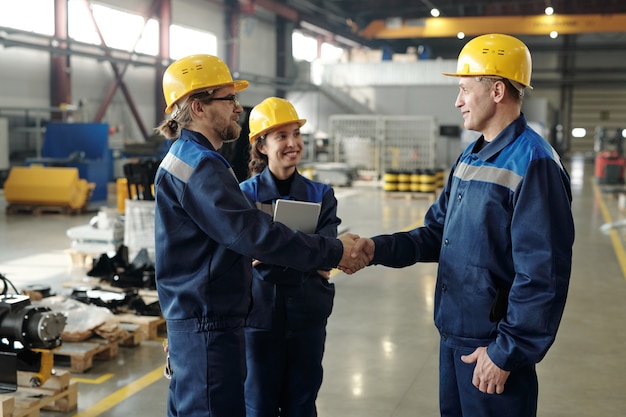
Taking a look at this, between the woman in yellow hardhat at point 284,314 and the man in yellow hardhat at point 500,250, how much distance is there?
2.61ft

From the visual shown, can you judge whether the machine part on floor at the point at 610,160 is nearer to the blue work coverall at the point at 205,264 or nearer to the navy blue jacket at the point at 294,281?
the navy blue jacket at the point at 294,281

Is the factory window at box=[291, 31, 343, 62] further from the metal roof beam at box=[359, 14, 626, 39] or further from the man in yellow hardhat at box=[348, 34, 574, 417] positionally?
the man in yellow hardhat at box=[348, 34, 574, 417]

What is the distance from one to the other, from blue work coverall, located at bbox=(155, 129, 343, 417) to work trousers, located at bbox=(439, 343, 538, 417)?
0.64 metres

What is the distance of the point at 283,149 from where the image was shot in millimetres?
3510

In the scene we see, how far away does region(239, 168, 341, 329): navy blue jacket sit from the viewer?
323 centimetres

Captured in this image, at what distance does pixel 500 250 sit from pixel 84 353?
141 inches

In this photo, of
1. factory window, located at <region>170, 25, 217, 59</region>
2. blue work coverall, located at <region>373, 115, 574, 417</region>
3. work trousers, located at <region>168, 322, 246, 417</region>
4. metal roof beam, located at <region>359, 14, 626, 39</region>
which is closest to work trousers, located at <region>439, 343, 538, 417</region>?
blue work coverall, located at <region>373, 115, 574, 417</region>

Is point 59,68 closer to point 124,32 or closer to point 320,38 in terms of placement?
point 124,32

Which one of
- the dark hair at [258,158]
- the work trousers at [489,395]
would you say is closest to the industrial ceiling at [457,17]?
the dark hair at [258,158]

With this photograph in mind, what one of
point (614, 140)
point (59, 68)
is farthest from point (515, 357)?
point (614, 140)

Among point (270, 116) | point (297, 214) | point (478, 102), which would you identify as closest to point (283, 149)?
point (270, 116)

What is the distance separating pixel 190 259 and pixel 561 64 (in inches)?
1561

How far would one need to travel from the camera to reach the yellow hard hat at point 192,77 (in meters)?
2.71

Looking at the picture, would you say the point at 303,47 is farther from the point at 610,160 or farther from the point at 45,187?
the point at 45,187
